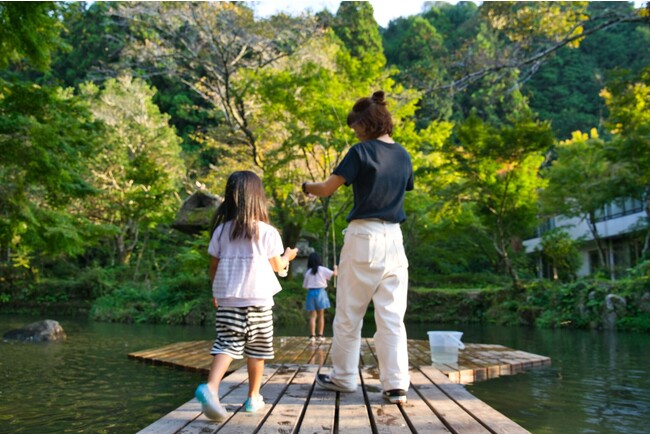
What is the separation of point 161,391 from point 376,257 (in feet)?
11.2

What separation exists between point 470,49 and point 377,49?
83.9 ft

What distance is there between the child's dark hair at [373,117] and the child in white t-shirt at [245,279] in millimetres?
790

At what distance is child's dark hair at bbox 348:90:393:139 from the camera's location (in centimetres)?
394

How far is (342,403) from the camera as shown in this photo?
3.71 m

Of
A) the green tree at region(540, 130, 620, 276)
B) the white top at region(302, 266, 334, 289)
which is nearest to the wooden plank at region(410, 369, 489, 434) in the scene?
the white top at region(302, 266, 334, 289)

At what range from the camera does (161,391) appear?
20.0ft

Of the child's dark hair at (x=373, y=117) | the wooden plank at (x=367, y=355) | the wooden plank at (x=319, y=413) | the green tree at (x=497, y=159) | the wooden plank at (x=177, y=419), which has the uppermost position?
the green tree at (x=497, y=159)

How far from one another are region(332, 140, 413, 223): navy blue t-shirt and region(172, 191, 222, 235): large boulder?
1868cm

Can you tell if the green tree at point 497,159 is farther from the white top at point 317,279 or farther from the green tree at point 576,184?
the white top at point 317,279

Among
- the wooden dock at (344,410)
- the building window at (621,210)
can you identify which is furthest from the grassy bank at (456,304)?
the wooden dock at (344,410)

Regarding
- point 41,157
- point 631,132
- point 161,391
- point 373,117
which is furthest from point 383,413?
point 631,132

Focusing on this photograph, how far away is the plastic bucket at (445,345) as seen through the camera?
20.9ft

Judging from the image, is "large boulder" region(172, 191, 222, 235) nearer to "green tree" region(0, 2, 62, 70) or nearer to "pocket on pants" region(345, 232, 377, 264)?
"green tree" region(0, 2, 62, 70)

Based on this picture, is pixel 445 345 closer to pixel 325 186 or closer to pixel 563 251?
pixel 325 186
